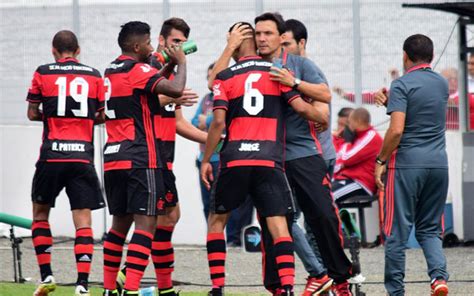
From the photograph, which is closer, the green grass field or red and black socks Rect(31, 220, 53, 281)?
red and black socks Rect(31, 220, 53, 281)

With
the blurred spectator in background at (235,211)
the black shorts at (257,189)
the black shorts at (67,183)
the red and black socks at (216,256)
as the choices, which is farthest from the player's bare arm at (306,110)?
the blurred spectator in background at (235,211)

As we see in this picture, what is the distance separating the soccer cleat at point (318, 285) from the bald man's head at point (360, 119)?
5364 mm

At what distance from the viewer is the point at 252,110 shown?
963cm

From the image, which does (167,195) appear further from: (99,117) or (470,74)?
(470,74)

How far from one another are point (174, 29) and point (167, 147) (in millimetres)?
1104

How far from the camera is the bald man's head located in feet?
51.0

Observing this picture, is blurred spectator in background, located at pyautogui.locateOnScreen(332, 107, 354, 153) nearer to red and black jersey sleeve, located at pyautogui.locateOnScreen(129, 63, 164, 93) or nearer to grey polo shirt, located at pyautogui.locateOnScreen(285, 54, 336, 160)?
grey polo shirt, located at pyautogui.locateOnScreen(285, 54, 336, 160)

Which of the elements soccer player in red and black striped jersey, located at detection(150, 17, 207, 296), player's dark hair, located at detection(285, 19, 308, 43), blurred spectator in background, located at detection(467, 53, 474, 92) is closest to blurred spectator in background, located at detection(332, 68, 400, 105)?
blurred spectator in background, located at detection(467, 53, 474, 92)

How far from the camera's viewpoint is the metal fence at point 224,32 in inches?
643

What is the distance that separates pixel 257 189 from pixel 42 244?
Result: 7.33 ft

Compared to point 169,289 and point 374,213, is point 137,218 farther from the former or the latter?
point 374,213

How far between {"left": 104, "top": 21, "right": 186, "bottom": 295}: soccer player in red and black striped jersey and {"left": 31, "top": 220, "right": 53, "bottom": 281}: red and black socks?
107cm

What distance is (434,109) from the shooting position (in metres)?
10.2

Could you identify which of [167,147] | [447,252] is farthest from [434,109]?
[447,252]
